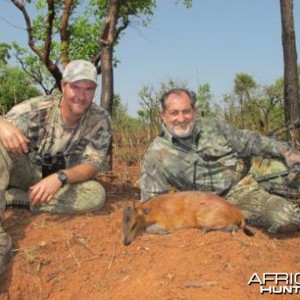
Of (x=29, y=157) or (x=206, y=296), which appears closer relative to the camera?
(x=206, y=296)

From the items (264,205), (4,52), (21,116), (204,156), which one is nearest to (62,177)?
(21,116)

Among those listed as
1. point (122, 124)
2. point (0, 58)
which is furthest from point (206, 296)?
point (0, 58)

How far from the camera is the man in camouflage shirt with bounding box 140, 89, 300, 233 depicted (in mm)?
4984

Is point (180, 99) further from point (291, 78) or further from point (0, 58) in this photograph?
point (0, 58)

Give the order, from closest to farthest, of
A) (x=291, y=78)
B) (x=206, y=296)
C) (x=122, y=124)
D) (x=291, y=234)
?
1. (x=206, y=296)
2. (x=291, y=234)
3. (x=291, y=78)
4. (x=122, y=124)

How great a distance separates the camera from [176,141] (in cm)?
511

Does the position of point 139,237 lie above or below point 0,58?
below

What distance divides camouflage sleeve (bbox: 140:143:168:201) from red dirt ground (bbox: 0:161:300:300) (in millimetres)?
494

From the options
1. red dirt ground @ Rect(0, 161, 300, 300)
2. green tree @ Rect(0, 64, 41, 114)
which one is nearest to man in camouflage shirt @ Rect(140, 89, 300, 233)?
red dirt ground @ Rect(0, 161, 300, 300)

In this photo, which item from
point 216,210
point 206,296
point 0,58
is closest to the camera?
point 206,296

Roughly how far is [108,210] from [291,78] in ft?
15.5

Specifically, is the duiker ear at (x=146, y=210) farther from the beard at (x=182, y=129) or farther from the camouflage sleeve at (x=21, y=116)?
the camouflage sleeve at (x=21, y=116)

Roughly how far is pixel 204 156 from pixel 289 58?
4.31 m

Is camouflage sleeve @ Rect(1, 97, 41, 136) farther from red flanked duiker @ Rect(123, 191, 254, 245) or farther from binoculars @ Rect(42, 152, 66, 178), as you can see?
red flanked duiker @ Rect(123, 191, 254, 245)
